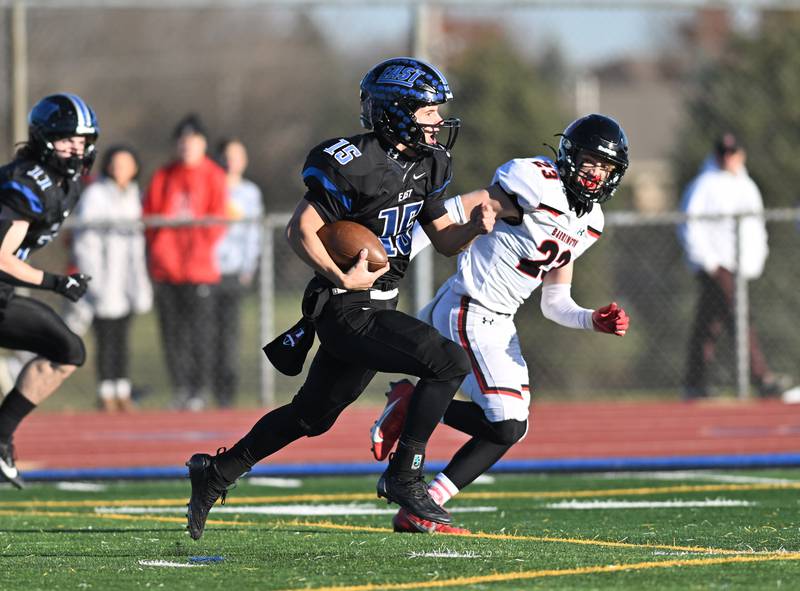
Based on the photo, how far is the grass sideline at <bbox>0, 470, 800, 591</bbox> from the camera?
17.1 feet

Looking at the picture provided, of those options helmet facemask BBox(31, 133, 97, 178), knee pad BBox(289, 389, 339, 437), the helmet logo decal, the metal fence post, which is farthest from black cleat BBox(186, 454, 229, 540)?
the metal fence post

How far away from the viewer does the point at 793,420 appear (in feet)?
39.2

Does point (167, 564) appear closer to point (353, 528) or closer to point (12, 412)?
point (353, 528)

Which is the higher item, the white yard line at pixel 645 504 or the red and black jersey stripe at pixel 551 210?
the red and black jersey stripe at pixel 551 210

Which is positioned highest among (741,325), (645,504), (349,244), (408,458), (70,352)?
(349,244)

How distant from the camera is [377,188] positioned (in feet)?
20.7

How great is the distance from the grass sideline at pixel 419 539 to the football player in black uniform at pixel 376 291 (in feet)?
0.99

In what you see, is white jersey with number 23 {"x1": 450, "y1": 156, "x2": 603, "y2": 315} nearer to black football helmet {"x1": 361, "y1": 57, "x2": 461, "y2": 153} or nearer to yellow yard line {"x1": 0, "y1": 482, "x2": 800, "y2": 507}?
black football helmet {"x1": 361, "y1": 57, "x2": 461, "y2": 153}

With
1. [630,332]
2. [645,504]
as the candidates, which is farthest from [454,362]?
[630,332]

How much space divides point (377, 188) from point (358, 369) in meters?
0.72

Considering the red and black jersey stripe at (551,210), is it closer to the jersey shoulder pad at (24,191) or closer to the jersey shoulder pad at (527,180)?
the jersey shoulder pad at (527,180)

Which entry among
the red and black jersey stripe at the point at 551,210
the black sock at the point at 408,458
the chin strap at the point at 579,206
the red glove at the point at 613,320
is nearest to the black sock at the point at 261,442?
the black sock at the point at 408,458

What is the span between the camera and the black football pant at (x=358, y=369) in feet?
20.5

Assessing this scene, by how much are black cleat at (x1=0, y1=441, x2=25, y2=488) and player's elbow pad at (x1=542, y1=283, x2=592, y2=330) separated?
2755 mm
